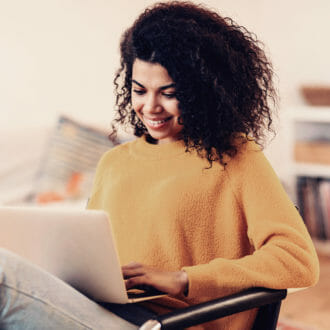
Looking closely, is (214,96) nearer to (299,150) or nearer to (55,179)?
(55,179)

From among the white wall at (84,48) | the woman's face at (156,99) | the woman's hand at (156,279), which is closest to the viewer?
the woman's hand at (156,279)

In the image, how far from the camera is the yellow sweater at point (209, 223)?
1.11 metres

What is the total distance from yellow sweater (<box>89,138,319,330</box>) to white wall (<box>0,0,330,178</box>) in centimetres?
153

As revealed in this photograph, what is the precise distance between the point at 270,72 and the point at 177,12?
257mm

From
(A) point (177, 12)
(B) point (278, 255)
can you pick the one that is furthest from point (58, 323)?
(A) point (177, 12)

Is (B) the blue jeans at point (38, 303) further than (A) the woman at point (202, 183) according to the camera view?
No

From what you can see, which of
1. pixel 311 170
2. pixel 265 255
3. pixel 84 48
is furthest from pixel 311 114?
pixel 265 255

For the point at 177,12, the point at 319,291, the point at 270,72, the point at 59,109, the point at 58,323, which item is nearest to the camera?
the point at 58,323

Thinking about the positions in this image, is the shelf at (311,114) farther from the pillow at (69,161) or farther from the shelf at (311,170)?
the pillow at (69,161)

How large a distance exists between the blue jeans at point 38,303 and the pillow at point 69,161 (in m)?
1.47

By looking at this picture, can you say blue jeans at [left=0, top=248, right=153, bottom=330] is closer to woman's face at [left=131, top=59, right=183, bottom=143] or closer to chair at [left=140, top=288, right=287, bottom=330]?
chair at [left=140, top=288, right=287, bottom=330]

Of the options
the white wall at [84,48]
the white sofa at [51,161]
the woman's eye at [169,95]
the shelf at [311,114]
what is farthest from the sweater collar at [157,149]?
the shelf at [311,114]

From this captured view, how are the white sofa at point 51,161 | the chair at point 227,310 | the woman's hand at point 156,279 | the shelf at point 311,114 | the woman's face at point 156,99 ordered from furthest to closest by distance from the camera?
the shelf at point 311,114 < the white sofa at point 51,161 < the woman's face at point 156,99 < the woman's hand at point 156,279 < the chair at point 227,310

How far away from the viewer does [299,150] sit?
10.0 feet
